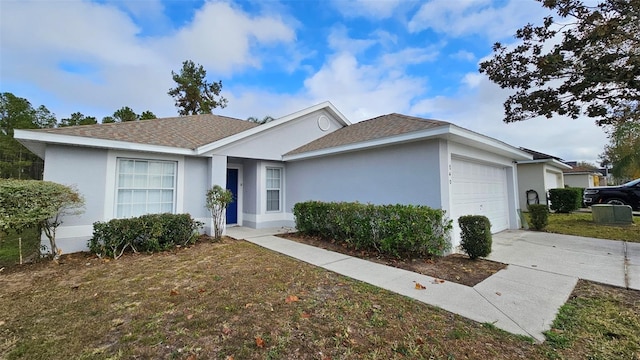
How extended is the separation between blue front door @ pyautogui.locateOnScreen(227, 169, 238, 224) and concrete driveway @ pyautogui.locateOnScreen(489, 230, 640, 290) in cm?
908

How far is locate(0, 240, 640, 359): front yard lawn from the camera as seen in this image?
252 centimetres

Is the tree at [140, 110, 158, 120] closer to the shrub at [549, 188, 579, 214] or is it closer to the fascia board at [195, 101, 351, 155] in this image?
the fascia board at [195, 101, 351, 155]

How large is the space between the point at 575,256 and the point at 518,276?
2622 millimetres

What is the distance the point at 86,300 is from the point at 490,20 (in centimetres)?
1221

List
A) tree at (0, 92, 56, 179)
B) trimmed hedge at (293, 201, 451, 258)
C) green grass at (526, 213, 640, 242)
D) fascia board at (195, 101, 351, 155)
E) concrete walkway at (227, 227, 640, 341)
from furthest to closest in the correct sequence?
tree at (0, 92, 56, 179), fascia board at (195, 101, 351, 155), green grass at (526, 213, 640, 242), trimmed hedge at (293, 201, 451, 258), concrete walkway at (227, 227, 640, 341)

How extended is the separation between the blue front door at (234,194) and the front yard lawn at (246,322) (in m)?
5.79

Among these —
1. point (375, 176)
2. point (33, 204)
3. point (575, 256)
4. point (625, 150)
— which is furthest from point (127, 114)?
point (625, 150)

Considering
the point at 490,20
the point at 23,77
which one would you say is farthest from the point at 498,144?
the point at 23,77

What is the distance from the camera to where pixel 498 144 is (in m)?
7.75

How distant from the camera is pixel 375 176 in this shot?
7902 mm

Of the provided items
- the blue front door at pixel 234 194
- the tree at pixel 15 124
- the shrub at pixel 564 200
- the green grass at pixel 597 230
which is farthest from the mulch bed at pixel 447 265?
the tree at pixel 15 124

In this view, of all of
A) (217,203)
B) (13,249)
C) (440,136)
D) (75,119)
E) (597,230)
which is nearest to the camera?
(440,136)

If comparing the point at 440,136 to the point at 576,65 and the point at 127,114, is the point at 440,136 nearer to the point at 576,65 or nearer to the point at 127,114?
the point at 576,65

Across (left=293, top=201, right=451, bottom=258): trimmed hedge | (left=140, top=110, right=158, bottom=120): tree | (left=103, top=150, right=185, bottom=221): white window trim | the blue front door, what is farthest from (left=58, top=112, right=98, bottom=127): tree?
(left=293, top=201, right=451, bottom=258): trimmed hedge
